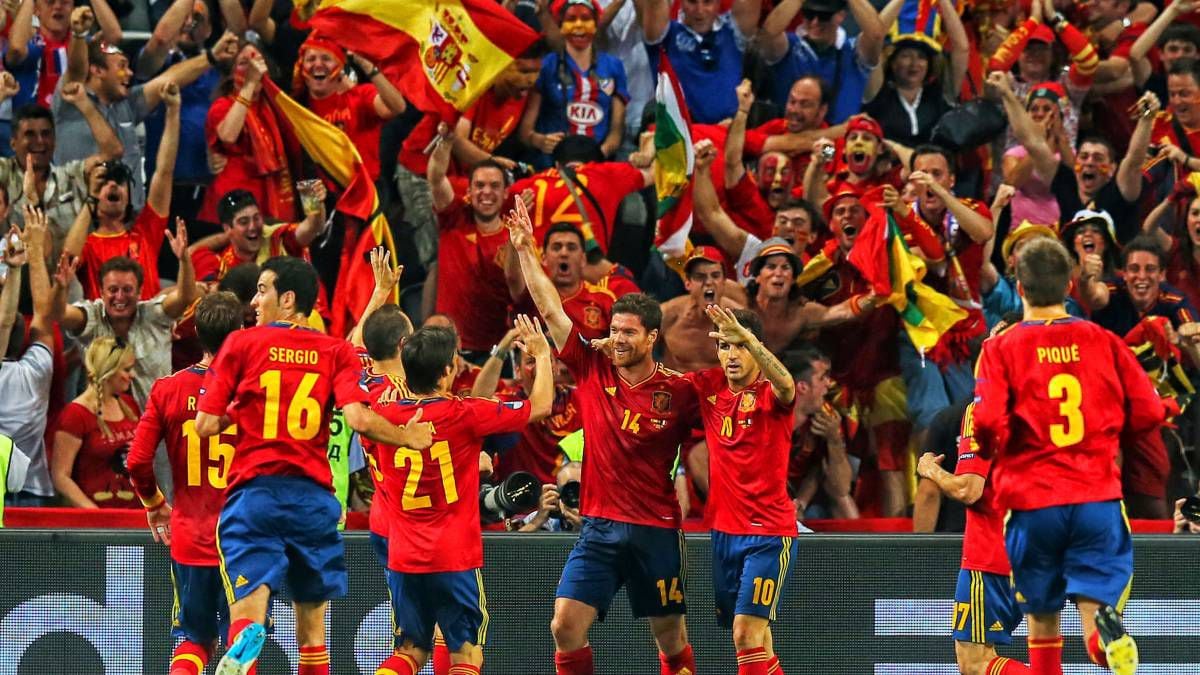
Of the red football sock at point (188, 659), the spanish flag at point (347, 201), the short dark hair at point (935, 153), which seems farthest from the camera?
the short dark hair at point (935, 153)

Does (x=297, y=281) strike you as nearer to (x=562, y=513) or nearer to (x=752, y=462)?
(x=752, y=462)

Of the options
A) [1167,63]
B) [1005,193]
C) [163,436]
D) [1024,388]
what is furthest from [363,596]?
[1167,63]

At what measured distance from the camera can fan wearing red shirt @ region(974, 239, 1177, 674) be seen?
8703mm

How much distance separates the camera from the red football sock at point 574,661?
10258 millimetres

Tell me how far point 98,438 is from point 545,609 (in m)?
3.11

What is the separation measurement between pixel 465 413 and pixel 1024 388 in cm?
272

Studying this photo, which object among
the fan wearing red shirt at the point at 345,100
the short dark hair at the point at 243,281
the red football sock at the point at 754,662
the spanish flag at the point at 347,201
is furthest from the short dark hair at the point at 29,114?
the red football sock at the point at 754,662

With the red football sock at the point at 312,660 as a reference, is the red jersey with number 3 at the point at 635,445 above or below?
above

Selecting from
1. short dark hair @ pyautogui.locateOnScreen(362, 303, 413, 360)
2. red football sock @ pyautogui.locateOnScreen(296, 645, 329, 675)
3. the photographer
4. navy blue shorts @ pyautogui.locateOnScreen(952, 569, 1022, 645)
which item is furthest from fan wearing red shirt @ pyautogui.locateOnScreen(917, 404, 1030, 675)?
red football sock @ pyautogui.locateOnScreen(296, 645, 329, 675)

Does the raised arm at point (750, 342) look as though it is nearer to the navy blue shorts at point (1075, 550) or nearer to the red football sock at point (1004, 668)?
the navy blue shorts at point (1075, 550)

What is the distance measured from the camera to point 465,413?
9625 mm

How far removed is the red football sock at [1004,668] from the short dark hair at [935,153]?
4.57 metres

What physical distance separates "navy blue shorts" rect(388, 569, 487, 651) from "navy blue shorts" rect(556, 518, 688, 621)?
0.67 metres

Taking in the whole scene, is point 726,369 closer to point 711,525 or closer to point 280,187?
point 711,525
